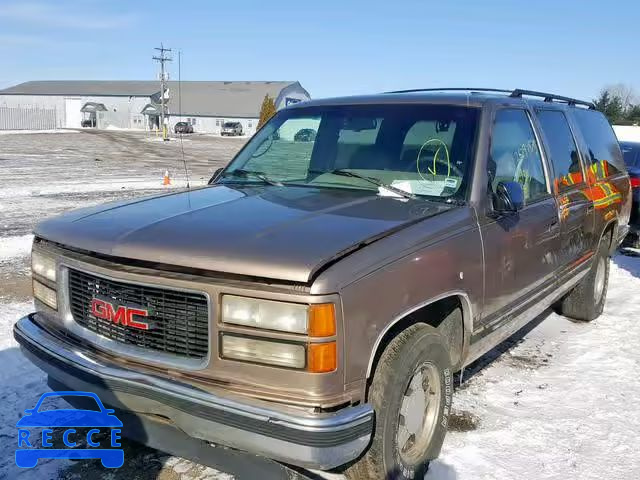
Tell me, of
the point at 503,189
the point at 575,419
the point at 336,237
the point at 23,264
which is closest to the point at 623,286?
the point at 575,419

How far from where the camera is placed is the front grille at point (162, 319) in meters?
2.52

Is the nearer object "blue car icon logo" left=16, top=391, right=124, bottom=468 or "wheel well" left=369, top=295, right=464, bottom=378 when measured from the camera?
"blue car icon logo" left=16, top=391, right=124, bottom=468

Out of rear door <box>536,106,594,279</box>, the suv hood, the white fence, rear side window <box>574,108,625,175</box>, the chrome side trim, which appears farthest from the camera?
the white fence

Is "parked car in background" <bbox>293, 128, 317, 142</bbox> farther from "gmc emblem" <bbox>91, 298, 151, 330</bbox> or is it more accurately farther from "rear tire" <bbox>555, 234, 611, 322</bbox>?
"rear tire" <bbox>555, 234, 611, 322</bbox>

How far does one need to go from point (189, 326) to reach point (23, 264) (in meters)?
5.54

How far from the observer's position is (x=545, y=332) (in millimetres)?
5672

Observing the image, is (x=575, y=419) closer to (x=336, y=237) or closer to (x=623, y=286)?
(x=336, y=237)

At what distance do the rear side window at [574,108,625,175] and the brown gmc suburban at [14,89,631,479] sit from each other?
1337 mm

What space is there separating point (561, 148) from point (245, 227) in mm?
3092

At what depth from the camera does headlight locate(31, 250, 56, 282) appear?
3.07m

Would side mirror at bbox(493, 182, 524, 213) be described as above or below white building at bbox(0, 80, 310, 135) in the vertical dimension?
below

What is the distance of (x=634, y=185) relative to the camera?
8680 millimetres

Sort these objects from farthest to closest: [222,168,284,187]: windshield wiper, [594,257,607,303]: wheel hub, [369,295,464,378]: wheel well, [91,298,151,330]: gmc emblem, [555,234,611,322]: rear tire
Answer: [594,257,607,303]: wheel hub
[555,234,611,322]: rear tire
[222,168,284,187]: windshield wiper
[369,295,464,378]: wheel well
[91,298,151,330]: gmc emblem

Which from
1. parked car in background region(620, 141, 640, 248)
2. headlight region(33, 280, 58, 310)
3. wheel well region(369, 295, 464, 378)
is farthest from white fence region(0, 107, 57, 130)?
wheel well region(369, 295, 464, 378)
